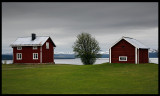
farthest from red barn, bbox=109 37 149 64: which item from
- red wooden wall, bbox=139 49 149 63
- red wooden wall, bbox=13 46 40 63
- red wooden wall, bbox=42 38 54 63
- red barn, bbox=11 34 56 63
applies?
red wooden wall, bbox=13 46 40 63

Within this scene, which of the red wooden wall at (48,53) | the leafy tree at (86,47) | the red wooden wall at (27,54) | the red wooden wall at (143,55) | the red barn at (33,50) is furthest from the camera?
the leafy tree at (86,47)

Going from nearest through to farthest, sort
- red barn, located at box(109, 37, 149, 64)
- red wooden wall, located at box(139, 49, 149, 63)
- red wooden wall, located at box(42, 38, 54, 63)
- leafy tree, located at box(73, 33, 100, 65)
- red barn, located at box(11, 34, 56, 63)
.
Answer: red barn, located at box(109, 37, 149, 64) < red wooden wall, located at box(139, 49, 149, 63) < red barn, located at box(11, 34, 56, 63) < red wooden wall, located at box(42, 38, 54, 63) < leafy tree, located at box(73, 33, 100, 65)

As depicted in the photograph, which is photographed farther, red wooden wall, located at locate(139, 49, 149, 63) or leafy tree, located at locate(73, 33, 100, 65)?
leafy tree, located at locate(73, 33, 100, 65)

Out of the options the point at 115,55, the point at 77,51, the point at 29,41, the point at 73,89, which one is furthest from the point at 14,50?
the point at 73,89

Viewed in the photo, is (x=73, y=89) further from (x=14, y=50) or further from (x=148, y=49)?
(x=14, y=50)

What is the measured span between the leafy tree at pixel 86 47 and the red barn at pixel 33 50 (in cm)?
1853

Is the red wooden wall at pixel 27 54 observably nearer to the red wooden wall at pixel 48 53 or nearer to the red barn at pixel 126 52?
the red wooden wall at pixel 48 53

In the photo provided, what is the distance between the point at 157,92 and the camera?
2262cm

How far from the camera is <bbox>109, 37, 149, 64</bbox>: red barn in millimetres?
52938

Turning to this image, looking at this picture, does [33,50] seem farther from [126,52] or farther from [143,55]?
[143,55]

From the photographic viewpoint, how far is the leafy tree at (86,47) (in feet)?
291

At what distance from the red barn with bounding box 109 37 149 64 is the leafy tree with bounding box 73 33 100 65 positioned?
33561 mm

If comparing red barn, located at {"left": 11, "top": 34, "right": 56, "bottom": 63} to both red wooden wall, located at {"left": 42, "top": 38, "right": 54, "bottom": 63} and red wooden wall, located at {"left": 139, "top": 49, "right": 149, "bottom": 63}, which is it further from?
red wooden wall, located at {"left": 139, "top": 49, "right": 149, "bottom": 63}

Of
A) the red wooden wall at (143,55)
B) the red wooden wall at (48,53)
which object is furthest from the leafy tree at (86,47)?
the red wooden wall at (143,55)
